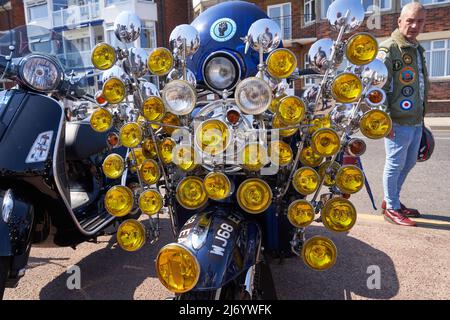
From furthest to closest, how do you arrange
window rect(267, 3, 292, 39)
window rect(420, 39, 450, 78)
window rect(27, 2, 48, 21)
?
window rect(27, 2, 48, 21) → window rect(267, 3, 292, 39) → window rect(420, 39, 450, 78)

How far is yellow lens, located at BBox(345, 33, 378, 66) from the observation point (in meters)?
1.43

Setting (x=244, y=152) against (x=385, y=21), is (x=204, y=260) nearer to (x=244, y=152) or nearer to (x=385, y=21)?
(x=244, y=152)

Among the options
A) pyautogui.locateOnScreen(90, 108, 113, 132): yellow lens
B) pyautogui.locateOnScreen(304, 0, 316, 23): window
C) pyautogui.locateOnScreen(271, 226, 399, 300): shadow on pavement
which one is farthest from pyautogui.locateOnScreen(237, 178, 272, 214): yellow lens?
pyautogui.locateOnScreen(304, 0, 316, 23): window

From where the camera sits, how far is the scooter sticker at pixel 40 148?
6.89 feet

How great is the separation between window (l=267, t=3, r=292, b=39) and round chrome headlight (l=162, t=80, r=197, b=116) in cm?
1847

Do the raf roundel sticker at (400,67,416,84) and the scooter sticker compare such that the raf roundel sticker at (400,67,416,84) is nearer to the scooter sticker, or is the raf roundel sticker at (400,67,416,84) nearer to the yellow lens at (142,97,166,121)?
the yellow lens at (142,97,166,121)

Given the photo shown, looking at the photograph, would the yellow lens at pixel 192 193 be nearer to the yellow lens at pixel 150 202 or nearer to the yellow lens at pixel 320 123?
the yellow lens at pixel 150 202

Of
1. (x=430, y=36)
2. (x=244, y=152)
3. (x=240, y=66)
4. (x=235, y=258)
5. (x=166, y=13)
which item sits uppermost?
(x=166, y=13)

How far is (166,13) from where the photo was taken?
22.7 meters

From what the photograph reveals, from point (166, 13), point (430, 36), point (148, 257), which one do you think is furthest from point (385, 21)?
point (148, 257)

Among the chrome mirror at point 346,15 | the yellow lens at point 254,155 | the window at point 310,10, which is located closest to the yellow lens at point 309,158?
the yellow lens at point 254,155

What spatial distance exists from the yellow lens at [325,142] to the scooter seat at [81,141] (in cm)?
209

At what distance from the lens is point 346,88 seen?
4.78ft

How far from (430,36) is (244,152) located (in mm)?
15448
